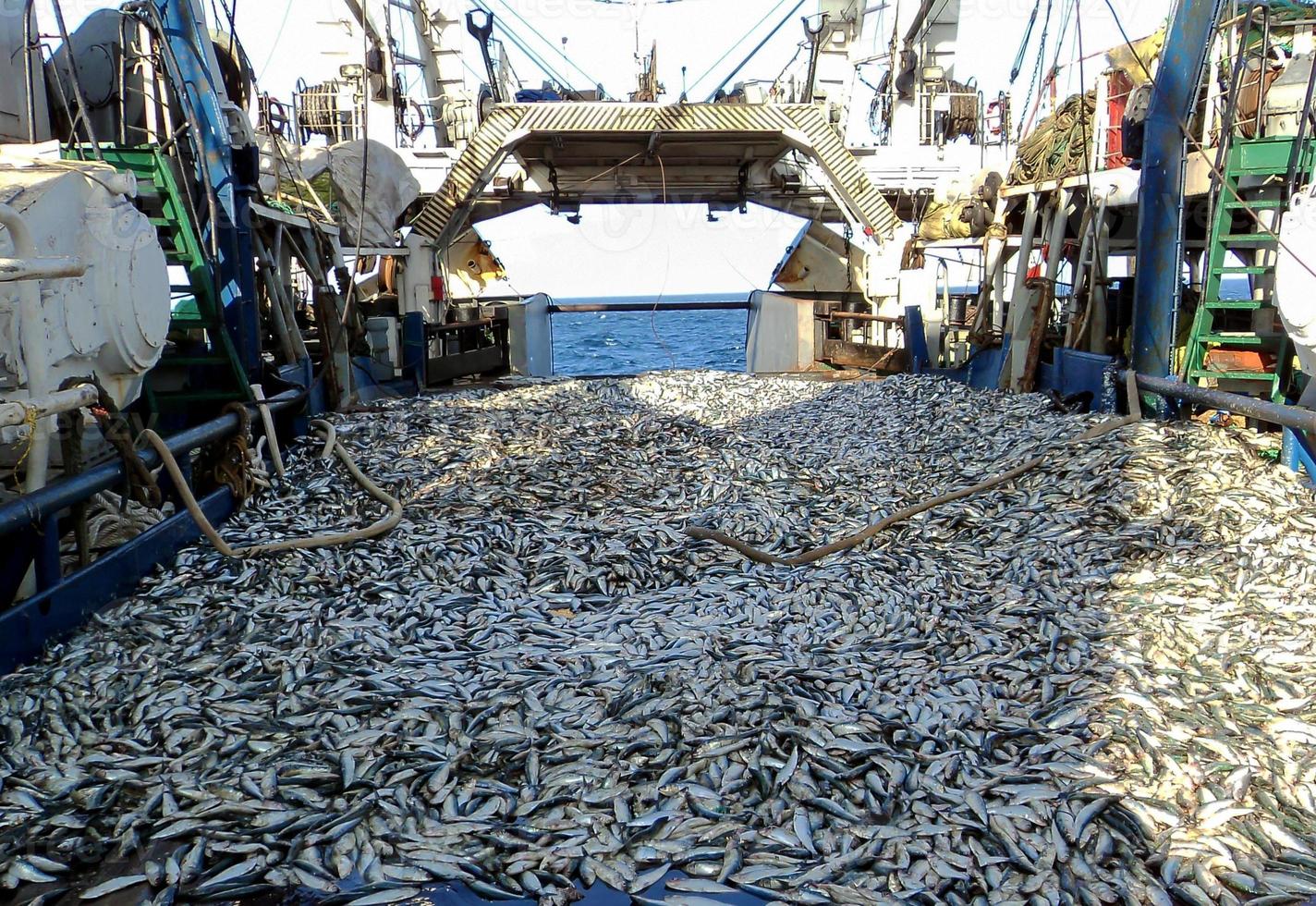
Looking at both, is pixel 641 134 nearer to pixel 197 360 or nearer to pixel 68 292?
pixel 197 360

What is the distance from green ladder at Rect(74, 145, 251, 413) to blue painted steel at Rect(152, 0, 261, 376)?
0.37 meters

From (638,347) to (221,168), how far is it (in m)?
67.4

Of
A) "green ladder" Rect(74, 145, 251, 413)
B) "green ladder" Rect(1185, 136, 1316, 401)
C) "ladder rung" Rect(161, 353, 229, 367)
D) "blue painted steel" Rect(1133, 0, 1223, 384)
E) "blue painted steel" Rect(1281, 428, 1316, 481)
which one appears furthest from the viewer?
"blue painted steel" Rect(1133, 0, 1223, 384)

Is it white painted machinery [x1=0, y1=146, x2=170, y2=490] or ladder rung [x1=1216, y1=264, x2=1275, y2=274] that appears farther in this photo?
ladder rung [x1=1216, y1=264, x2=1275, y2=274]

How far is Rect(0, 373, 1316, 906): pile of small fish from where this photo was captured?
3.89 m

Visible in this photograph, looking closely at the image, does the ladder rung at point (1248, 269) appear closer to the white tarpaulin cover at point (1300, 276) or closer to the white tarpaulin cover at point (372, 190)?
the white tarpaulin cover at point (1300, 276)

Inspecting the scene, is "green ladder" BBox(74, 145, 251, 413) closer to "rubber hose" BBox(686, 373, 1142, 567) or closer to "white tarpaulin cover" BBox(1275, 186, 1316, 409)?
"rubber hose" BBox(686, 373, 1142, 567)

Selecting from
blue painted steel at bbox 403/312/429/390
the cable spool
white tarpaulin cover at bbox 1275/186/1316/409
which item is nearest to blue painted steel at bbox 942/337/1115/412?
white tarpaulin cover at bbox 1275/186/1316/409

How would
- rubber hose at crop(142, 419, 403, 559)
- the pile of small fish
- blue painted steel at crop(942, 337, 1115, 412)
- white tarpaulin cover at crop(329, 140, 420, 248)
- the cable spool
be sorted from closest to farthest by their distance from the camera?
the pile of small fish → rubber hose at crop(142, 419, 403, 559) → blue painted steel at crop(942, 337, 1115, 412) → white tarpaulin cover at crop(329, 140, 420, 248) → the cable spool

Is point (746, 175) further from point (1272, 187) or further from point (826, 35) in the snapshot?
point (1272, 187)

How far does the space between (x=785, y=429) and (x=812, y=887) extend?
35.2ft

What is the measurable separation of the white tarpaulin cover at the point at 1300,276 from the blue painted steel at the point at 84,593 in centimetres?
875

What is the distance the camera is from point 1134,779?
438cm

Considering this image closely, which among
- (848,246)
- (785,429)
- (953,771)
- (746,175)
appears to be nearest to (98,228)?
(953,771)
